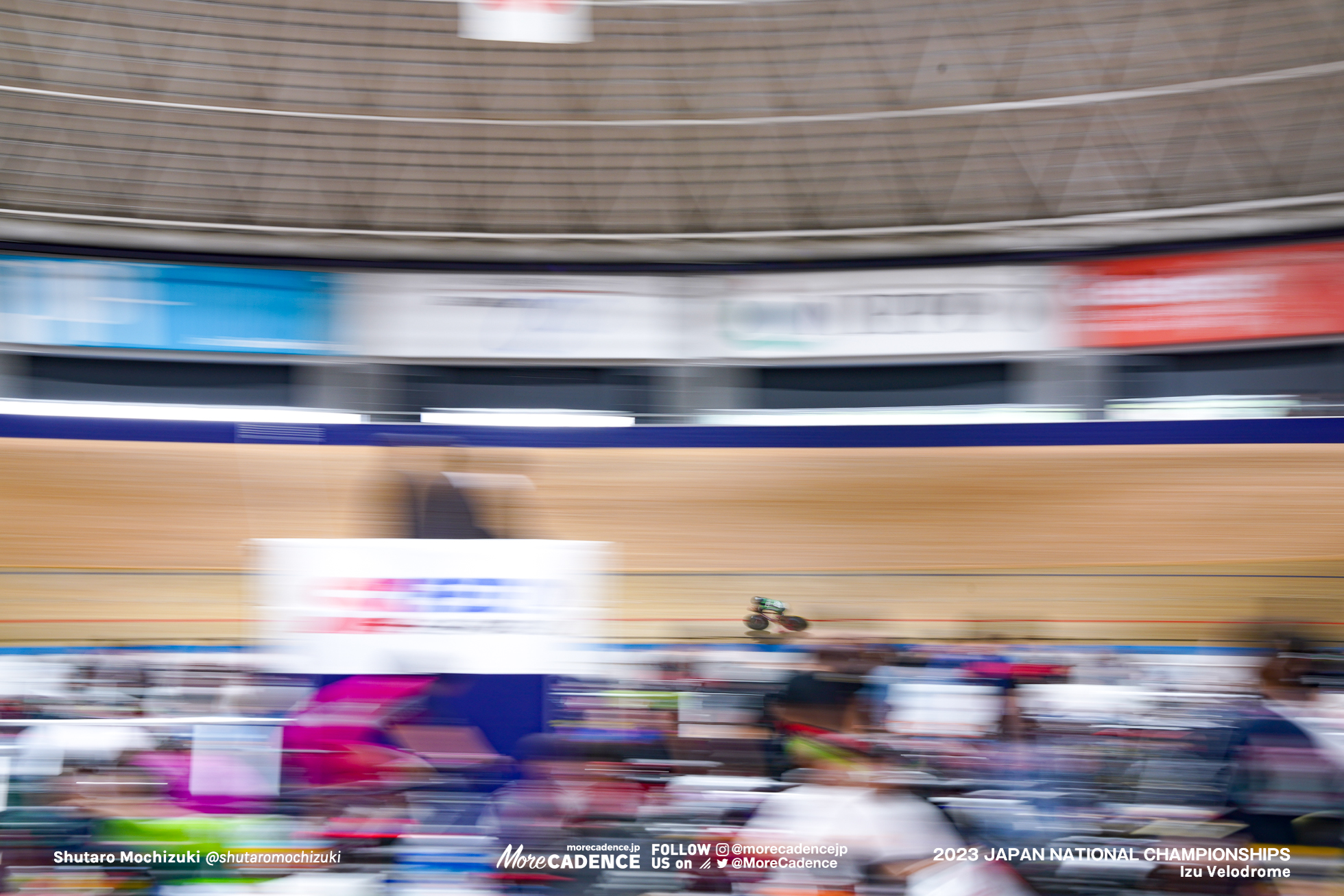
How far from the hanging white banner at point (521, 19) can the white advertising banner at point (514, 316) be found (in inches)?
168

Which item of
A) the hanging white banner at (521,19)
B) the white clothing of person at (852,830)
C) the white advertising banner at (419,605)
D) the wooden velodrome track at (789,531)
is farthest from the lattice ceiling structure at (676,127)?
the white clothing of person at (852,830)

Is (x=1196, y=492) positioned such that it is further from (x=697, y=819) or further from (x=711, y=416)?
(x=697, y=819)

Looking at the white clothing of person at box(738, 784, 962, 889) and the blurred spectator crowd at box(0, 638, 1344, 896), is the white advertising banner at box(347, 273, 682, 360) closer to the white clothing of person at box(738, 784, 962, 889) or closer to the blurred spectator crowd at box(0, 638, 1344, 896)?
the blurred spectator crowd at box(0, 638, 1344, 896)

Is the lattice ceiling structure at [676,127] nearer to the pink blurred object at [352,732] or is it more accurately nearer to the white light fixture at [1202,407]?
the white light fixture at [1202,407]

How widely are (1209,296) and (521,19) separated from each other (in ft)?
25.0

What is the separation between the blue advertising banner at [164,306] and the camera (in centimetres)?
1156

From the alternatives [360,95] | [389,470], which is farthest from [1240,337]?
[360,95]

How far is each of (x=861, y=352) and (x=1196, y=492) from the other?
13.6 ft

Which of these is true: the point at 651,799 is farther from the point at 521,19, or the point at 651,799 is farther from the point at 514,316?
the point at 514,316

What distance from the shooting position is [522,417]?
12438 mm

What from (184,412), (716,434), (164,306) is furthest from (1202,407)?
(164,306)

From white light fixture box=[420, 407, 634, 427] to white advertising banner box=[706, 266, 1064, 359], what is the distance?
5.10ft

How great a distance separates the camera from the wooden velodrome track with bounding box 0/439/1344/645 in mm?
7574

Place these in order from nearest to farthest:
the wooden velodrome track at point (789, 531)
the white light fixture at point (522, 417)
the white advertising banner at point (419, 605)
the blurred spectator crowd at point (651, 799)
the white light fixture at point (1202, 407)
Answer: the blurred spectator crowd at point (651, 799), the white advertising banner at point (419, 605), the wooden velodrome track at point (789, 531), the white light fixture at point (1202, 407), the white light fixture at point (522, 417)
